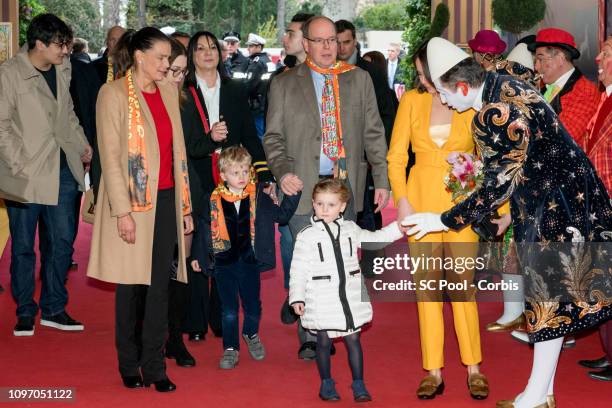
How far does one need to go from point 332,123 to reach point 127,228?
1.47 m

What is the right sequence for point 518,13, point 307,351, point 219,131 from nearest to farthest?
point 219,131
point 307,351
point 518,13

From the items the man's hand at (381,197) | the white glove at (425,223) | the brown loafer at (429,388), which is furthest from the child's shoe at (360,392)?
the man's hand at (381,197)

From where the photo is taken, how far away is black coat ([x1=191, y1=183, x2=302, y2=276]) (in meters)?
5.98

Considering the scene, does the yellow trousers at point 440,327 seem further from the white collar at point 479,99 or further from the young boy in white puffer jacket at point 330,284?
the white collar at point 479,99

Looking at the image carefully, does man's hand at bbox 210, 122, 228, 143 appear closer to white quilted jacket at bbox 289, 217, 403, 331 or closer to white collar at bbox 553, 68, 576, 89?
white quilted jacket at bbox 289, 217, 403, 331

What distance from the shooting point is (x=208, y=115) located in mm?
6477

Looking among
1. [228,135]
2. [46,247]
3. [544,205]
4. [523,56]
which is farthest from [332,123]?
[46,247]

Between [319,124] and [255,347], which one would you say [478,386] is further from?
[319,124]

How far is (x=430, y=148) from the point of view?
207 inches

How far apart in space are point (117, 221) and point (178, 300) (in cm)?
103

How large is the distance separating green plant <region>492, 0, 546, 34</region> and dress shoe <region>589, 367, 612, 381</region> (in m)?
6.77

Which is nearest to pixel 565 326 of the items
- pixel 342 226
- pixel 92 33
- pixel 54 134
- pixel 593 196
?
pixel 593 196

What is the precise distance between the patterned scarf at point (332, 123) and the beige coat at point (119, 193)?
38.2 inches

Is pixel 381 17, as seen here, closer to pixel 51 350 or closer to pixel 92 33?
pixel 92 33
